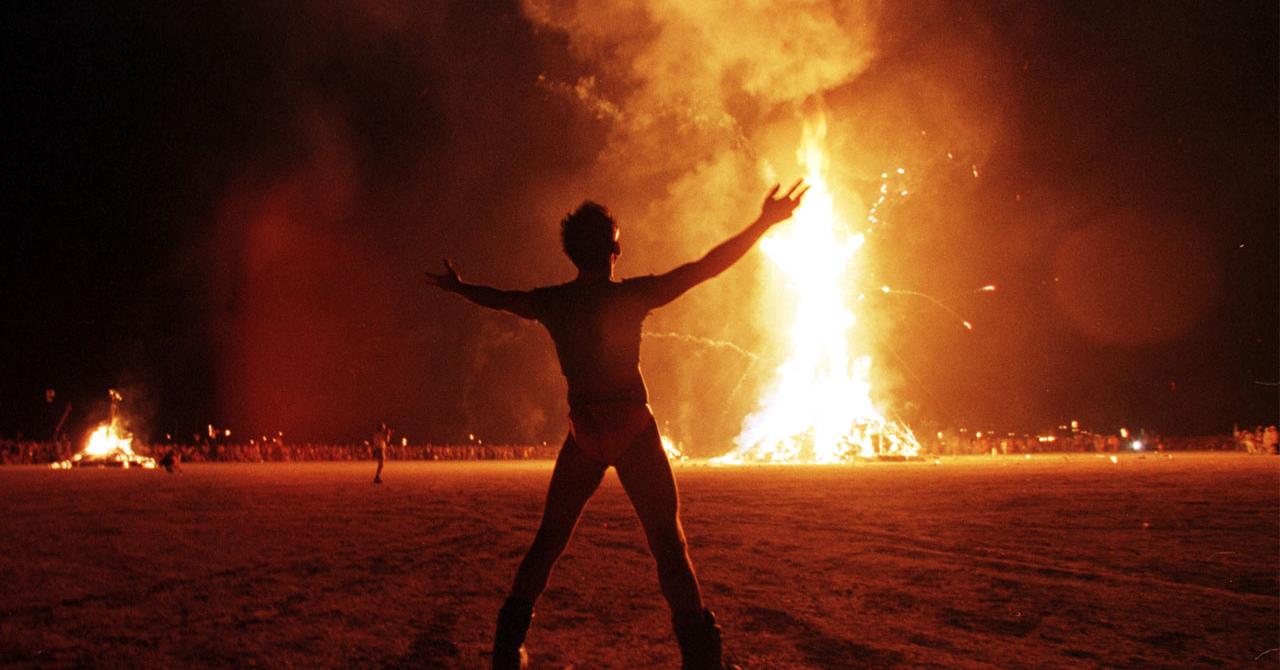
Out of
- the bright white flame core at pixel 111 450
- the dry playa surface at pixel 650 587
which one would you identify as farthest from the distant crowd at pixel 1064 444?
the bright white flame core at pixel 111 450

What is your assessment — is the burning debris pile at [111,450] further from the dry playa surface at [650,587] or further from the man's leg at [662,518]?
the man's leg at [662,518]

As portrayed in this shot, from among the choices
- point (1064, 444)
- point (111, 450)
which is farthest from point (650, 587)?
point (1064, 444)

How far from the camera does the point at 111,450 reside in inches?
1693

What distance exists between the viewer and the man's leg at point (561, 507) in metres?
3.00

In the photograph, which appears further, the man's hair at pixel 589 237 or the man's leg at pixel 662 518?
the man's hair at pixel 589 237

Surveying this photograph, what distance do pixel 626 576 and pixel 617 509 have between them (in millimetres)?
6034

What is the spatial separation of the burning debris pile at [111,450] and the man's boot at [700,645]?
3886 cm

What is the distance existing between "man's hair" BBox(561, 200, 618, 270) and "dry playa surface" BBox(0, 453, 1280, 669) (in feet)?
6.45

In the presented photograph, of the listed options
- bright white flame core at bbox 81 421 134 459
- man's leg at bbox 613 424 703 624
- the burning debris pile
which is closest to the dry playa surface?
man's leg at bbox 613 424 703 624

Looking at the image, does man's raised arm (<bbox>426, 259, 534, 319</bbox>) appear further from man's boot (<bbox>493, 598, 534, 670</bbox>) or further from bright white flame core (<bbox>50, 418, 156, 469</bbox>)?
bright white flame core (<bbox>50, 418, 156, 469</bbox>)

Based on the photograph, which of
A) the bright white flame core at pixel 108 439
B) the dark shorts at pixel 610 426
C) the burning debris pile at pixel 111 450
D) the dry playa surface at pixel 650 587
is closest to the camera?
the dark shorts at pixel 610 426

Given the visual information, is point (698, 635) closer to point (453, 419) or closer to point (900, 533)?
point (900, 533)

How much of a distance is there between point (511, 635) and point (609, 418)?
35.5 inches

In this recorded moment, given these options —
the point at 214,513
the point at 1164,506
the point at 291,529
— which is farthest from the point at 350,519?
the point at 1164,506
